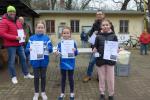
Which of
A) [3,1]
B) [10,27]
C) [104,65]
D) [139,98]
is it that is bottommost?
[139,98]

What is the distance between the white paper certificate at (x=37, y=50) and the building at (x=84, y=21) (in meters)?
25.6

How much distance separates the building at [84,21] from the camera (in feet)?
110

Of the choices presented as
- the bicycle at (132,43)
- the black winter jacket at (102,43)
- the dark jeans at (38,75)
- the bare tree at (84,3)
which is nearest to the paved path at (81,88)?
the dark jeans at (38,75)

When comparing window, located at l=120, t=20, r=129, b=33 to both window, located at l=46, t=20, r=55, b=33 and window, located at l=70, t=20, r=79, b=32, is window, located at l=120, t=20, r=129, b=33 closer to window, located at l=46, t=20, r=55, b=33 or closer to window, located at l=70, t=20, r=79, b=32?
window, located at l=70, t=20, r=79, b=32

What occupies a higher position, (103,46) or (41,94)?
(103,46)

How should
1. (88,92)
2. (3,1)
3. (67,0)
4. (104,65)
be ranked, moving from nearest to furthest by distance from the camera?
(104,65) < (88,92) < (3,1) < (67,0)

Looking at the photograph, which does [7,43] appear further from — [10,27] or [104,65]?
[104,65]

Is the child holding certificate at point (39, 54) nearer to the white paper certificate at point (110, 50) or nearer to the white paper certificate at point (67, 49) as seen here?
the white paper certificate at point (67, 49)

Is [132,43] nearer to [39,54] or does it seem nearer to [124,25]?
[124,25]

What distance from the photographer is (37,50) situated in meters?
7.79

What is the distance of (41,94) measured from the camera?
7973 mm

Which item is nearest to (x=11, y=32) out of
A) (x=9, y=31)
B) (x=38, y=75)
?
(x=9, y=31)

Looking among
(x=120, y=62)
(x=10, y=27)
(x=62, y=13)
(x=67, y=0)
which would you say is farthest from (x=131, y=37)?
(x=10, y=27)

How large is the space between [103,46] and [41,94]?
172 cm
